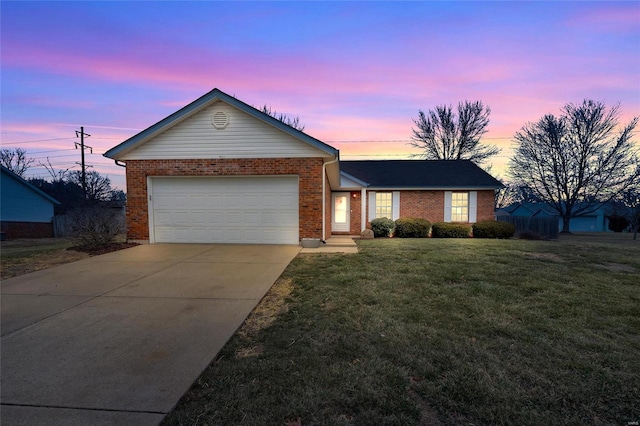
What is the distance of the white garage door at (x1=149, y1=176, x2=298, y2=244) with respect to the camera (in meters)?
10.2

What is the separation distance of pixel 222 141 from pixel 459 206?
14.2 m

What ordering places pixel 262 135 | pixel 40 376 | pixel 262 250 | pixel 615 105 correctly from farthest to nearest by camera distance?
pixel 615 105
pixel 262 135
pixel 262 250
pixel 40 376

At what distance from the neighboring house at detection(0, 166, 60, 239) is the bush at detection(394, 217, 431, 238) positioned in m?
25.3

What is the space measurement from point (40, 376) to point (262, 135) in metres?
8.45

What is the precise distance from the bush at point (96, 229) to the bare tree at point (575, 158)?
30.4 m

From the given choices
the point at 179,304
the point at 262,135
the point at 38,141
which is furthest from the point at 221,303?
the point at 38,141

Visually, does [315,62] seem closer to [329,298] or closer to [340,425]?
[329,298]

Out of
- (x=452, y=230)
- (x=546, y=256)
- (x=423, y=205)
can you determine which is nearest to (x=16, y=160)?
(x=423, y=205)

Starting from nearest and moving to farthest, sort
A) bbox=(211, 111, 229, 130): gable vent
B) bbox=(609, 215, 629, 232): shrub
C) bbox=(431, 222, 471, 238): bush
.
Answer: bbox=(211, 111, 229, 130): gable vent < bbox=(431, 222, 471, 238): bush < bbox=(609, 215, 629, 232): shrub

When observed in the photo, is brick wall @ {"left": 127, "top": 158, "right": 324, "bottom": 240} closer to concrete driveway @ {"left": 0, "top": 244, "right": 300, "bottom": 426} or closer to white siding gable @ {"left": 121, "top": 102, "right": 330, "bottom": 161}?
white siding gable @ {"left": 121, "top": 102, "right": 330, "bottom": 161}

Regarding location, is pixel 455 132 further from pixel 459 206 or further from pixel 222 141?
pixel 222 141

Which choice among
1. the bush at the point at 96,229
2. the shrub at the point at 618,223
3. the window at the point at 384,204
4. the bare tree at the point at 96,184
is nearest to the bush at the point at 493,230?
the window at the point at 384,204

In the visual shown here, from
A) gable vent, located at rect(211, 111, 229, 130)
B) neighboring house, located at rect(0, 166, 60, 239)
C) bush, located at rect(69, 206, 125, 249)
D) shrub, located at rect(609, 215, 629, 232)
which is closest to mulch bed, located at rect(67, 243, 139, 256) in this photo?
bush, located at rect(69, 206, 125, 249)

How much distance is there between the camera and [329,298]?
15.6ft
